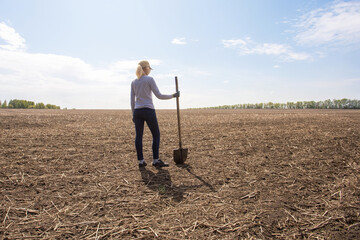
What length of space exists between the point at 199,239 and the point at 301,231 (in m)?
1.38

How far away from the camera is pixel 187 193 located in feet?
13.6

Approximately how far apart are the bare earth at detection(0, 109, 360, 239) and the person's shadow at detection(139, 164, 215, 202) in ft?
0.06

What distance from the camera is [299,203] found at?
3723 mm

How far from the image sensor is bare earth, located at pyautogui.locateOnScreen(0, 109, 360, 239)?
3029mm

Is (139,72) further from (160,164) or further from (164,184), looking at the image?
(164,184)

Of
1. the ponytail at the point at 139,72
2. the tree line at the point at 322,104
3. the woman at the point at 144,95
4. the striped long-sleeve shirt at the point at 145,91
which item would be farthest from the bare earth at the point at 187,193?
the tree line at the point at 322,104

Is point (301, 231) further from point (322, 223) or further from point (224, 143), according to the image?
point (224, 143)

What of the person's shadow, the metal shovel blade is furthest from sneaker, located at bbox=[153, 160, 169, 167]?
the metal shovel blade

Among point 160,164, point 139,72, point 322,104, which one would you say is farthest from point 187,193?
point 322,104

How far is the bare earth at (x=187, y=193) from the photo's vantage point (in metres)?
3.03

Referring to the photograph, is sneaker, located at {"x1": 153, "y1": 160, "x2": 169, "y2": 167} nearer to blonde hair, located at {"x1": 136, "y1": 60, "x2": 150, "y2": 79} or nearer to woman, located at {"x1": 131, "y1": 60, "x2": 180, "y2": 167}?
woman, located at {"x1": 131, "y1": 60, "x2": 180, "y2": 167}

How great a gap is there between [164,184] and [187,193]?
64cm

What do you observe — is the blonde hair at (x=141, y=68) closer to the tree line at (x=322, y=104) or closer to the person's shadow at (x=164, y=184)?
the person's shadow at (x=164, y=184)

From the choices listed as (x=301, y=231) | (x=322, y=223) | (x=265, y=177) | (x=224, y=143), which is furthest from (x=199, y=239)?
(x=224, y=143)
